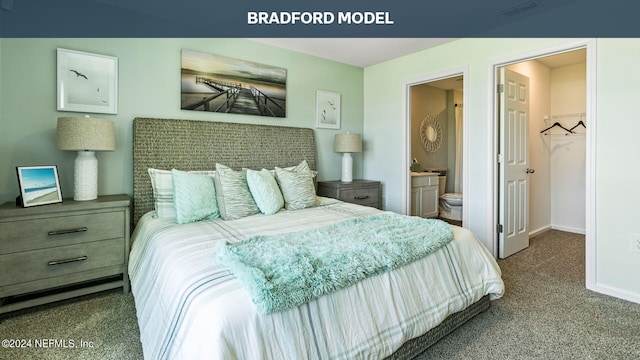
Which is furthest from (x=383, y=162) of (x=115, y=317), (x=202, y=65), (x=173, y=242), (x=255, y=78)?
(x=115, y=317)

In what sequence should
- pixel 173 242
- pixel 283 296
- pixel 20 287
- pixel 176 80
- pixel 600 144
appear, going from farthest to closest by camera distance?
pixel 176 80, pixel 600 144, pixel 20 287, pixel 173 242, pixel 283 296

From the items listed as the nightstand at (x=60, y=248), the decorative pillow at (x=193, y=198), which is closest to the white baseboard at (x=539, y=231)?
the decorative pillow at (x=193, y=198)

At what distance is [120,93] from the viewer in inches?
103

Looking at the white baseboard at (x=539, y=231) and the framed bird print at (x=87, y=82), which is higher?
the framed bird print at (x=87, y=82)

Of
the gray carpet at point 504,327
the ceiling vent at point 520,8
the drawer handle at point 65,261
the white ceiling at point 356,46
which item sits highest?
the white ceiling at point 356,46

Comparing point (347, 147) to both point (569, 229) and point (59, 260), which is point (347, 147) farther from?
point (569, 229)

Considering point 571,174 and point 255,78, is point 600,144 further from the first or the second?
point 255,78

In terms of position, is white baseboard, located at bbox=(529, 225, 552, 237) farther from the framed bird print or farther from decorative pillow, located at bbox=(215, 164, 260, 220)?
the framed bird print

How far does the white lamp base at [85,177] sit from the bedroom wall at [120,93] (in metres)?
0.26

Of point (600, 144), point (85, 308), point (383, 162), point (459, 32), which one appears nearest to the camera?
point (85, 308)

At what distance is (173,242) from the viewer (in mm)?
1673

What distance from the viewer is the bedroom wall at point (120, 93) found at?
7.37 ft

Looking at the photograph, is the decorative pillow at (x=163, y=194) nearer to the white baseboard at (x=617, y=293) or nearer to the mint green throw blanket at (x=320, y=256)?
the mint green throw blanket at (x=320, y=256)

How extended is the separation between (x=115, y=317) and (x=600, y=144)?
3.80m
